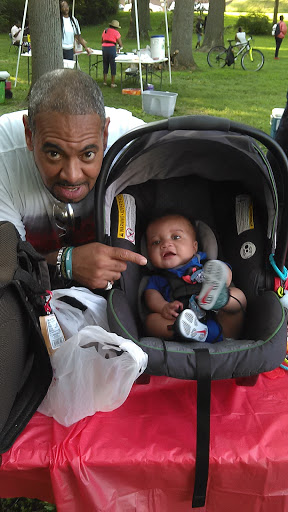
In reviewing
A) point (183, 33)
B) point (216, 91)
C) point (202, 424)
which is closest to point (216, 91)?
point (216, 91)

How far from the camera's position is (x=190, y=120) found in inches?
66.8

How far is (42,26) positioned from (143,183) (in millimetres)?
4496

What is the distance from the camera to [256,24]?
24.0 meters

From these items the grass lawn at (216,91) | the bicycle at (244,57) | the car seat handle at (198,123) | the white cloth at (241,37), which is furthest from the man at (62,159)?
the white cloth at (241,37)

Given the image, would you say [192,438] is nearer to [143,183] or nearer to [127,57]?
[143,183]

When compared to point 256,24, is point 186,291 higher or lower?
lower

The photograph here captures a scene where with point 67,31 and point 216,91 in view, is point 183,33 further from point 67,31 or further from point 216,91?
point 67,31

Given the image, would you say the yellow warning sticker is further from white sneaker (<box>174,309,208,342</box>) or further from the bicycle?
the bicycle

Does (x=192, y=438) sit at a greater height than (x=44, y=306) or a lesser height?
lesser

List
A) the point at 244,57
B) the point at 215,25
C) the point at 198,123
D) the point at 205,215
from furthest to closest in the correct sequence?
1. the point at 215,25
2. the point at 244,57
3. the point at 205,215
4. the point at 198,123

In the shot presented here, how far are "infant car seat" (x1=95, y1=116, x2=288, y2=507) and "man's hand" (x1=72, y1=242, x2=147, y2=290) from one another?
Answer: 2.7 inches

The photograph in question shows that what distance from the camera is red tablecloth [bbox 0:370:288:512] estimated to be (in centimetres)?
155

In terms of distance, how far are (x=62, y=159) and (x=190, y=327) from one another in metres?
0.82

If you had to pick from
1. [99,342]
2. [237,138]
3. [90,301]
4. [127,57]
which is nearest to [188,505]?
[99,342]
